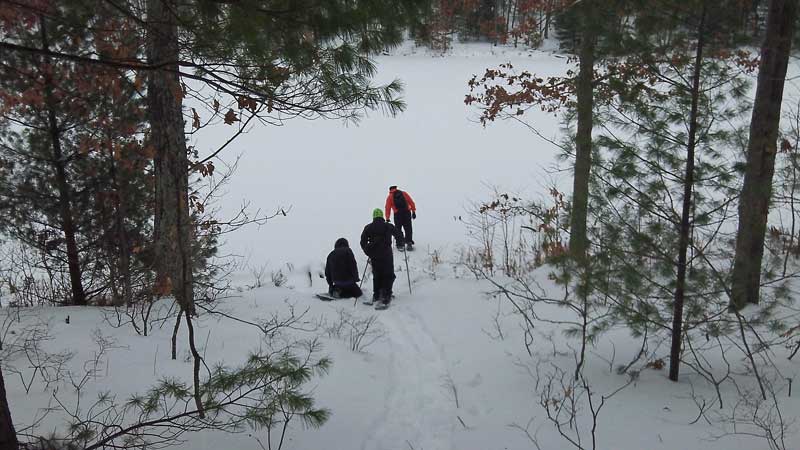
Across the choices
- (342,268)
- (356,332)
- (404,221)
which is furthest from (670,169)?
(404,221)

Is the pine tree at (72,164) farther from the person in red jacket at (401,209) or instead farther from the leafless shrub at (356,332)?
the person in red jacket at (401,209)

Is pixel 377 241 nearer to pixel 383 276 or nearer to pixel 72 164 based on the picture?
pixel 383 276

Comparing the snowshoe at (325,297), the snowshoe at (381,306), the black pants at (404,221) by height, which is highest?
the black pants at (404,221)

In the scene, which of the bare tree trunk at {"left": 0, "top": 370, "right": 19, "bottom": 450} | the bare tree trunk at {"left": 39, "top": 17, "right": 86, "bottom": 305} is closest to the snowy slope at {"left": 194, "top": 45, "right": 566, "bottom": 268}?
the bare tree trunk at {"left": 39, "top": 17, "right": 86, "bottom": 305}

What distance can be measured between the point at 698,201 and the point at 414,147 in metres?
→ 18.7

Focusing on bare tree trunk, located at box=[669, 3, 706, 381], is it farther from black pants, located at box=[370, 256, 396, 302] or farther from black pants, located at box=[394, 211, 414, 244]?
black pants, located at box=[394, 211, 414, 244]

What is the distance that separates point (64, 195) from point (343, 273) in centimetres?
410

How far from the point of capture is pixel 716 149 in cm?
410

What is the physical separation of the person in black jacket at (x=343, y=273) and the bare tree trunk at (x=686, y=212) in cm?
A: 520

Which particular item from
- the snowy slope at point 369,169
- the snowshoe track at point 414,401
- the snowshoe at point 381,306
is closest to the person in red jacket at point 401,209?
the snowy slope at point 369,169

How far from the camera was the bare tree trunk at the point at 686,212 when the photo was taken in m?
3.88

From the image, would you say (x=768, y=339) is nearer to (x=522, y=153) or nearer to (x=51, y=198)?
(x=51, y=198)

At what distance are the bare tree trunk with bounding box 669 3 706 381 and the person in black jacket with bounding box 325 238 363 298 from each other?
5.20 m

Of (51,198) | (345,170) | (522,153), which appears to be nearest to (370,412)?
(51,198)
